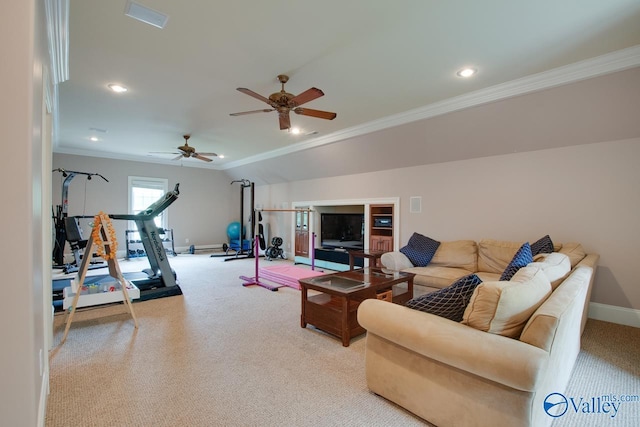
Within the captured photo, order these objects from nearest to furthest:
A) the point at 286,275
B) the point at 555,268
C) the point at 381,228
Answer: the point at 555,268 < the point at 286,275 < the point at 381,228

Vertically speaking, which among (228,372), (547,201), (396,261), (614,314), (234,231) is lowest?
(228,372)

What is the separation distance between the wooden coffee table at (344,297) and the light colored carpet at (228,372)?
144mm

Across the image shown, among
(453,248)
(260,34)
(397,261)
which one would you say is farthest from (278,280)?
(260,34)

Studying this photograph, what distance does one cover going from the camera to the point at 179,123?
5180 mm

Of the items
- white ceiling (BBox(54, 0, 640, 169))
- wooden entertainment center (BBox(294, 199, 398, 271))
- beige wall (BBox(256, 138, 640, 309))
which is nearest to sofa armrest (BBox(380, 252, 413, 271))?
beige wall (BBox(256, 138, 640, 309))

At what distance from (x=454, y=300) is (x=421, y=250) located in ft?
9.72

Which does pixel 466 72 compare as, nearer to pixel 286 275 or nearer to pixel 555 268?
pixel 555 268

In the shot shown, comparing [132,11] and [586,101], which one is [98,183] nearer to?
[132,11]

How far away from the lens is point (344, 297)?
2.92 meters

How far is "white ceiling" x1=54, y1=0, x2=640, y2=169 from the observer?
2.31 m

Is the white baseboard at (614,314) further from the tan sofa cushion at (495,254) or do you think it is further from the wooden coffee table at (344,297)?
the wooden coffee table at (344,297)

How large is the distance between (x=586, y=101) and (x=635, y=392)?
2.92m

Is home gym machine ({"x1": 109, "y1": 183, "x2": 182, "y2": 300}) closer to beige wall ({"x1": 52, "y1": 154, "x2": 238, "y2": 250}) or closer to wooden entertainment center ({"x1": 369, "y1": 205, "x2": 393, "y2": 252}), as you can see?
wooden entertainment center ({"x1": 369, "y1": 205, "x2": 393, "y2": 252})

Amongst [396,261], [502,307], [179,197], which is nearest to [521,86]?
[396,261]
